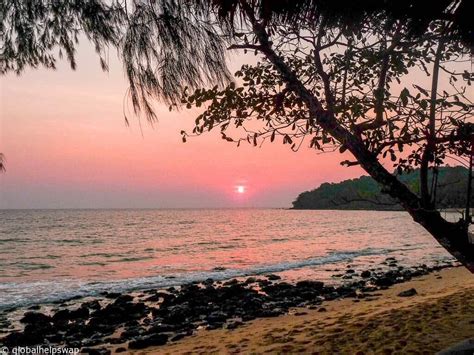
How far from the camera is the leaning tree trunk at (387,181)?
4.07 metres

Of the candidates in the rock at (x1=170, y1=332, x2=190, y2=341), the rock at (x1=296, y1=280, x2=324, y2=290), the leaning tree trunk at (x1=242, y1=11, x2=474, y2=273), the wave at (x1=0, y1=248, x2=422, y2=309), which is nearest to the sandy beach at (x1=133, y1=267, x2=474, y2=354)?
the rock at (x1=170, y1=332, x2=190, y2=341)

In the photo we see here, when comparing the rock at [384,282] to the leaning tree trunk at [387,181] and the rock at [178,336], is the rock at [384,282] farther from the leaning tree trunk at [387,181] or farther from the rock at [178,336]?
the leaning tree trunk at [387,181]

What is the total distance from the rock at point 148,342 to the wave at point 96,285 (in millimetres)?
8671

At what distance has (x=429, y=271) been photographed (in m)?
23.4

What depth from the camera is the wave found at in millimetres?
18406

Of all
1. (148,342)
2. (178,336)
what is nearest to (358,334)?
(178,336)

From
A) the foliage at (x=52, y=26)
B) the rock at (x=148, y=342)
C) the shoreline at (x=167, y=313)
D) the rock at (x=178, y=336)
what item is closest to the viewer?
the foliage at (x=52, y=26)

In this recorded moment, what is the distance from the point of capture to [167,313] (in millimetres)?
14148

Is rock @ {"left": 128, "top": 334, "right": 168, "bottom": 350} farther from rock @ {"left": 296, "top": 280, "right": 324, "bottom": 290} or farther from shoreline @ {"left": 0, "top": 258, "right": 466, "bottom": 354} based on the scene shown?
rock @ {"left": 296, "top": 280, "right": 324, "bottom": 290}

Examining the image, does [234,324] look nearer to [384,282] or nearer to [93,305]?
[93,305]

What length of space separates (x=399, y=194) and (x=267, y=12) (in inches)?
89.1

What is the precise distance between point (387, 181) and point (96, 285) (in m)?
20.5

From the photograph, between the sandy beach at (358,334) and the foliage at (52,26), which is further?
the sandy beach at (358,334)

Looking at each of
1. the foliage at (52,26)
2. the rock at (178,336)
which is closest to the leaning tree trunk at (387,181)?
the foliage at (52,26)
